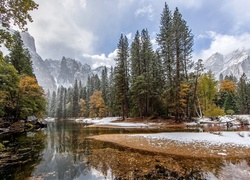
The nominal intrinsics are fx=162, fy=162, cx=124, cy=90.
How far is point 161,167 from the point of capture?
24.1 feet

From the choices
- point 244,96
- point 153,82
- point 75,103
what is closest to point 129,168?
point 153,82

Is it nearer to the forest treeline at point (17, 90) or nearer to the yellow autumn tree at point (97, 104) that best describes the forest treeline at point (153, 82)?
the forest treeline at point (17, 90)

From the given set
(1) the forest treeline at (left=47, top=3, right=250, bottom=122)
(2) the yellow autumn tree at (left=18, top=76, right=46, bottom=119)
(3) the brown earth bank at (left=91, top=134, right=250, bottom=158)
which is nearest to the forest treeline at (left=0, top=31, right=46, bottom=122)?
(2) the yellow autumn tree at (left=18, top=76, right=46, bottom=119)

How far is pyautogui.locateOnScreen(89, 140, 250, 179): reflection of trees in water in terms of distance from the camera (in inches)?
253

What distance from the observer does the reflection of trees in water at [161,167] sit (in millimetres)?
6426

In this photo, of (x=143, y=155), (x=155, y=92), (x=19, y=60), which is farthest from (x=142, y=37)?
(x=143, y=155)

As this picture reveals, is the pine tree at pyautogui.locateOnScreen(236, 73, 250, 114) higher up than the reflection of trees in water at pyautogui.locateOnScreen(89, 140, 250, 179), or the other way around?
the pine tree at pyautogui.locateOnScreen(236, 73, 250, 114)

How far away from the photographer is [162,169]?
709cm

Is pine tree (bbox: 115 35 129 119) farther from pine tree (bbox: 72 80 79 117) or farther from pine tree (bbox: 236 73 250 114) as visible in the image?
pine tree (bbox: 72 80 79 117)

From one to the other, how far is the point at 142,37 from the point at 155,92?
1401cm

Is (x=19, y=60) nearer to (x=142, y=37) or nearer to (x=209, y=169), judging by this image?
(x=142, y=37)

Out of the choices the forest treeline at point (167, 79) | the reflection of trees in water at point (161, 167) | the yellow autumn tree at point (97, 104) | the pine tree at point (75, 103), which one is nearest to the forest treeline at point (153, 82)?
the forest treeline at point (167, 79)

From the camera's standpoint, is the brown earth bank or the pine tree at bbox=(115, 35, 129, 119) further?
the pine tree at bbox=(115, 35, 129, 119)

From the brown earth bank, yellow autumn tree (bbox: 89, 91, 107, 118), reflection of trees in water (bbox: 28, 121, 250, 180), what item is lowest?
reflection of trees in water (bbox: 28, 121, 250, 180)
